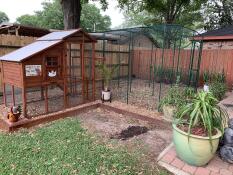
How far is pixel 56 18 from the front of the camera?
24.0 meters

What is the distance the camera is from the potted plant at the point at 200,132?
251 cm

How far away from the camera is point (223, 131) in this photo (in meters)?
2.77

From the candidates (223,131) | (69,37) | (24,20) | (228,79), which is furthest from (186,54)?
(24,20)

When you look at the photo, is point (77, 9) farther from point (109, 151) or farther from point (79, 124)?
point (109, 151)

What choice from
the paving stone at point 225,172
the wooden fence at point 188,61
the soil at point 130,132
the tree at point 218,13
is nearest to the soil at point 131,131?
the soil at point 130,132

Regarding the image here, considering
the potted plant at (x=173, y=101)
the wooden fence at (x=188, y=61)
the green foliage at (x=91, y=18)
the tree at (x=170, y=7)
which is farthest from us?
the green foliage at (x=91, y=18)

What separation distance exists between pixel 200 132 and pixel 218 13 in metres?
17.9

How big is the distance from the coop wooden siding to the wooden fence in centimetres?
456

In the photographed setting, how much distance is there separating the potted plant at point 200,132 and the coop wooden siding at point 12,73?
10.3 feet

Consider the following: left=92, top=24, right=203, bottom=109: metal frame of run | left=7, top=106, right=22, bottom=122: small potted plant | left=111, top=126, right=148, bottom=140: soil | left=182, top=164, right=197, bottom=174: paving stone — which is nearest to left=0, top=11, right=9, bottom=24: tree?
left=92, top=24, right=203, bottom=109: metal frame of run

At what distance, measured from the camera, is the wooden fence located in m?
8.38

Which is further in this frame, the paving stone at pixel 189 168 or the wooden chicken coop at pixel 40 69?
the wooden chicken coop at pixel 40 69

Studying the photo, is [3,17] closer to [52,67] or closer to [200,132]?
[52,67]

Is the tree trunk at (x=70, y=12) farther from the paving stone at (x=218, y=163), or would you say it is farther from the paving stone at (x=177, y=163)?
the paving stone at (x=218, y=163)
